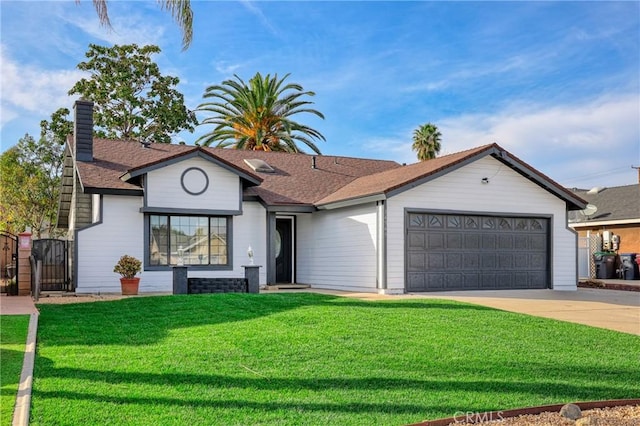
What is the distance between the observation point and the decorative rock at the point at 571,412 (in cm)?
558

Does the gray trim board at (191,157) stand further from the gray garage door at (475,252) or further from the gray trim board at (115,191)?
the gray garage door at (475,252)

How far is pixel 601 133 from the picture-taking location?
22109mm

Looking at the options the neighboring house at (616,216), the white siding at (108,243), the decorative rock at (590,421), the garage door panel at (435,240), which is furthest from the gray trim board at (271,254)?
the neighboring house at (616,216)

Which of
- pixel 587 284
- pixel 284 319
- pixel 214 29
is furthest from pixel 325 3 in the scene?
pixel 587 284

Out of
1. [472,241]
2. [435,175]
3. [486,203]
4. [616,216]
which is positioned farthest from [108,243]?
[616,216]

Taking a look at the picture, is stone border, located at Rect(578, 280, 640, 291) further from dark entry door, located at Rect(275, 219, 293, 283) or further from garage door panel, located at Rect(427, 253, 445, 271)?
dark entry door, located at Rect(275, 219, 293, 283)

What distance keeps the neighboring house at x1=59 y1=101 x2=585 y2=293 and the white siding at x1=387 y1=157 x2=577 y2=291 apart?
4 centimetres

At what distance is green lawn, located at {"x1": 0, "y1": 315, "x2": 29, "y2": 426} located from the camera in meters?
5.47

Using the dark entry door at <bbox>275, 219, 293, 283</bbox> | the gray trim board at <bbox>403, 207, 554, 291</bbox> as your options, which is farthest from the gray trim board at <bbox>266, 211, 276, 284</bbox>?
the gray trim board at <bbox>403, 207, 554, 291</bbox>

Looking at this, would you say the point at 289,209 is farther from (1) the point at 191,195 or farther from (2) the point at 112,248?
(2) the point at 112,248

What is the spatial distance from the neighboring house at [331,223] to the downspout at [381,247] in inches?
1.1

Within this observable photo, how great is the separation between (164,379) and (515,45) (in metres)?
17.0

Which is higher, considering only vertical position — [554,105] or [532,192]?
[554,105]

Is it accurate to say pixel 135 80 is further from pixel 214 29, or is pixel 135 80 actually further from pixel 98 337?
pixel 98 337
